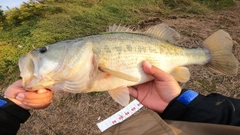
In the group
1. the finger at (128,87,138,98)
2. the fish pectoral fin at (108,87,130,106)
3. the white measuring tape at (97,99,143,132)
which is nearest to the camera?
the fish pectoral fin at (108,87,130,106)

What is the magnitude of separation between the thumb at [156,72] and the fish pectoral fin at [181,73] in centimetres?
14

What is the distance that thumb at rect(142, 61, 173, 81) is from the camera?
68.4 inches

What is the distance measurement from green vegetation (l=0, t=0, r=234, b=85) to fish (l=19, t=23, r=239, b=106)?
2743mm

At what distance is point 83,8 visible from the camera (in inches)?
211

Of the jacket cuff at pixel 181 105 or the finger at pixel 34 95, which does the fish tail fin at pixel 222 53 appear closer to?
the jacket cuff at pixel 181 105

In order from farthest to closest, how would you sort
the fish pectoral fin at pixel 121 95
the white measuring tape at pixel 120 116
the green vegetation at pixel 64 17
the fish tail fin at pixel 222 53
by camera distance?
the green vegetation at pixel 64 17, the white measuring tape at pixel 120 116, the fish tail fin at pixel 222 53, the fish pectoral fin at pixel 121 95

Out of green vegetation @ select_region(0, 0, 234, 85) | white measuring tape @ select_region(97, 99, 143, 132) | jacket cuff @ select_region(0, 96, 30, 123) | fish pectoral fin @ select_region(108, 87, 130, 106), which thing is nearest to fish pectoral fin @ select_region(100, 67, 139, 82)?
fish pectoral fin @ select_region(108, 87, 130, 106)

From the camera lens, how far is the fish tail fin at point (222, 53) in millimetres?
1960

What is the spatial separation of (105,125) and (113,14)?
315cm

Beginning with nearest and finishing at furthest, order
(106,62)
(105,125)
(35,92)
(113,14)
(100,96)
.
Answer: (35,92) → (106,62) → (105,125) → (100,96) → (113,14)

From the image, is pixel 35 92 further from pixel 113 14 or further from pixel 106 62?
pixel 113 14

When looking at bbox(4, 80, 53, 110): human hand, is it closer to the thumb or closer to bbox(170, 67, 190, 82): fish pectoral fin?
the thumb

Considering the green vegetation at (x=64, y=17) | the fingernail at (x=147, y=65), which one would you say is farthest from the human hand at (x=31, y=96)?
the green vegetation at (x=64, y=17)

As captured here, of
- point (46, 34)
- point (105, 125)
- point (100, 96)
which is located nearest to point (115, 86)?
point (105, 125)
